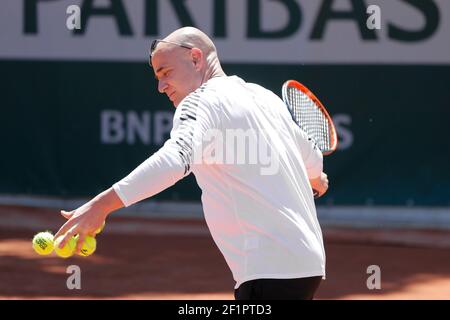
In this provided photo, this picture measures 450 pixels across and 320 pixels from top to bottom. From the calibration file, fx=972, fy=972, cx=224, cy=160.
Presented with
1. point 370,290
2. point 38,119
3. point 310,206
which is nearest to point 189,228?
point 38,119

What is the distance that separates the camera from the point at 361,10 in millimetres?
8281

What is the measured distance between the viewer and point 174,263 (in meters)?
7.50

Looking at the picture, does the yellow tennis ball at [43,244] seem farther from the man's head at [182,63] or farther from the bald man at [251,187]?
the man's head at [182,63]

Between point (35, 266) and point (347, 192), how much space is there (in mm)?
2788

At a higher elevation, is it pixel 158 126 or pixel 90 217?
pixel 90 217

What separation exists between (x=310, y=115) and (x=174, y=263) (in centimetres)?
365

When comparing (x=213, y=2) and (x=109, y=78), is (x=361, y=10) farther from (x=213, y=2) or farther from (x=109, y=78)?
(x=109, y=78)

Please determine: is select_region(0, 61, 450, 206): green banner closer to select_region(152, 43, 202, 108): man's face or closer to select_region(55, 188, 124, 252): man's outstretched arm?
select_region(152, 43, 202, 108): man's face

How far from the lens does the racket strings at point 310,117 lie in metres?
3.89

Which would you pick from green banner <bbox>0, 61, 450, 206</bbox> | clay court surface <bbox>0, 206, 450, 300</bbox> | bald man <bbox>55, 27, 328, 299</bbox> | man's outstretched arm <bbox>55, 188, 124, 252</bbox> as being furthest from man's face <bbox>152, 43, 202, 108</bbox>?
green banner <bbox>0, 61, 450, 206</bbox>

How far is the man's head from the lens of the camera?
3.17m

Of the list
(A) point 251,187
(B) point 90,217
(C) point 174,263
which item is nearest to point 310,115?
(A) point 251,187

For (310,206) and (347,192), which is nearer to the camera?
(310,206)

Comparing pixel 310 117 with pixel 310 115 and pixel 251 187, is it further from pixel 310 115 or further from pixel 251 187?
pixel 251 187
